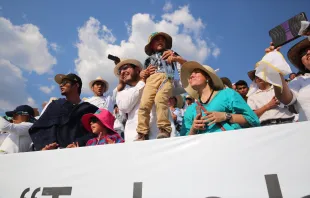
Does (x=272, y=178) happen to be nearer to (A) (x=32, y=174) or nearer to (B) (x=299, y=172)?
(B) (x=299, y=172)

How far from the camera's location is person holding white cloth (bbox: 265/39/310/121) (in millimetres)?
2420

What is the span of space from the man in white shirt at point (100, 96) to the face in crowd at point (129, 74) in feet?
4.08

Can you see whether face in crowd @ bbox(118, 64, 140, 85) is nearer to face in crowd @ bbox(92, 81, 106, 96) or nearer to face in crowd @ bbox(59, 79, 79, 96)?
face in crowd @ bbox(59, 79, 79, 96)

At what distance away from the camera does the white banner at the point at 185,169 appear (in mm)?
1675

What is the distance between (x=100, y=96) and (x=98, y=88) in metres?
0.26

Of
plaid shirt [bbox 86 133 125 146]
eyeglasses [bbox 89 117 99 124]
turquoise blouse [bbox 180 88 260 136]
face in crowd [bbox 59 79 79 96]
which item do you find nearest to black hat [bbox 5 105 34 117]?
face in crowd [bbox 59 79 79 96]

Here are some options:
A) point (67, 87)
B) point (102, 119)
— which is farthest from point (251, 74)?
point (67, 87)

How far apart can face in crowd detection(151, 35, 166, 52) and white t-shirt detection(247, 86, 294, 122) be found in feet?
5.39

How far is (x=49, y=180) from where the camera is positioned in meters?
2.25

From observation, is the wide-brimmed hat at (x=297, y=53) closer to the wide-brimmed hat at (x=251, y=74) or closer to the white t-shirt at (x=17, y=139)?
the wide-brimmed hat at (x=251, y=74)

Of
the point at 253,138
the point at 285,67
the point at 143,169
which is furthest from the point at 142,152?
the point at 285,67

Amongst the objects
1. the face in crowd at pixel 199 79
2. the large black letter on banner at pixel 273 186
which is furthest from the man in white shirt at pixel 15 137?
the large black letter on banner at pixel 273 186

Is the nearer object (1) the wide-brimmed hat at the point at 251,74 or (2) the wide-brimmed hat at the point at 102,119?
(2) the wide-brimmed hat at the point at 102,119

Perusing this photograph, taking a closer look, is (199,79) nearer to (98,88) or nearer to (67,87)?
(67,87)
